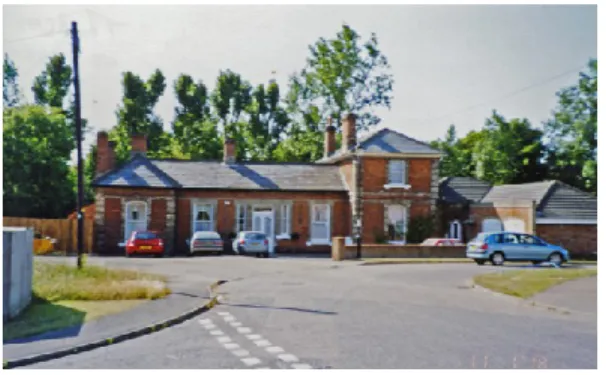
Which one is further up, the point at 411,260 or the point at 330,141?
the point at 330,141

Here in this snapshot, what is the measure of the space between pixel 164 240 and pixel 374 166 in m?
12.5

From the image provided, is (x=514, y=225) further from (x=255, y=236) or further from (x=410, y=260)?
(x=255, y=236)

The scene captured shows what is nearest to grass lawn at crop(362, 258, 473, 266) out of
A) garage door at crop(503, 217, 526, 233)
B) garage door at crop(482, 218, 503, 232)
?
garage door at crop(503, 217, 526, 233)

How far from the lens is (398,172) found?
38031 mm

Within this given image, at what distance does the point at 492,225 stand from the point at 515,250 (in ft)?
30.8

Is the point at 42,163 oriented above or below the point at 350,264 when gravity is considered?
above

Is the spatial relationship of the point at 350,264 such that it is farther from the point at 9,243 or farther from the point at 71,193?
the point at 9,243

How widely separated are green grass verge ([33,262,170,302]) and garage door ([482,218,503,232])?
2451 cm

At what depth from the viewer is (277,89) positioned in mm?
56688

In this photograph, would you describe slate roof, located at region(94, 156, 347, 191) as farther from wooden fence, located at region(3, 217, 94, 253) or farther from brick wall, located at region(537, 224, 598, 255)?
brick wall, located at region(537, 224, 598, 255)

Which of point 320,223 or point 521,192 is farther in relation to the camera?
point 320,223

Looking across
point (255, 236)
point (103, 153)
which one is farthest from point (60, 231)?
point (255, 236)
